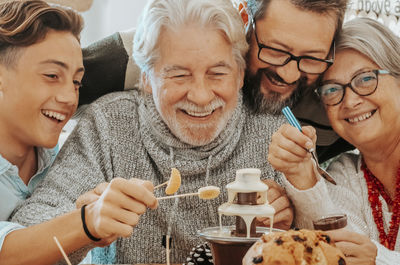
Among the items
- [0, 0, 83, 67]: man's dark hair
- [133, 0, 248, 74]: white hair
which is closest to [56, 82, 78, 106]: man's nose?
[0, 0, 83, 67]: man's dark hair

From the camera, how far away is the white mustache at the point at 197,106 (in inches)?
63.9

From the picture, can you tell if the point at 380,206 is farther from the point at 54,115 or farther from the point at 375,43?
the point at 54,115

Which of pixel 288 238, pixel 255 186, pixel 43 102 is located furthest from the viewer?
pixel 43 102

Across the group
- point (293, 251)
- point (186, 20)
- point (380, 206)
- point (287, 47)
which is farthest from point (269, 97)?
point (293, 251)

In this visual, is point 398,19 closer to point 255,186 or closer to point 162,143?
point 162,143

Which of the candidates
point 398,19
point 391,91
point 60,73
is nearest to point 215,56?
point 60,73

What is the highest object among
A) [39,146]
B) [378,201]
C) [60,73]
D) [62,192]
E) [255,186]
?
[60,73]

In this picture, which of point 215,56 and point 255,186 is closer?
point 255,186

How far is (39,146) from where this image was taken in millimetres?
1651

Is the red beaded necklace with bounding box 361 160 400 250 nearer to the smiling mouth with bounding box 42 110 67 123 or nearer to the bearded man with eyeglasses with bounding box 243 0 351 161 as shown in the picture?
the bearded man with eyeglasses with bounding box 243 0 351 161

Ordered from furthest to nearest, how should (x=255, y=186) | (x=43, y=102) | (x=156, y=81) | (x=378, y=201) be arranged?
(x=378, y=201) < (x=156, y=81) < (x=43, y=102) < (x=255, y=186)

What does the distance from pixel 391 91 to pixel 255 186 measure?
99 cm

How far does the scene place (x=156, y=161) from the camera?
1.73 metres

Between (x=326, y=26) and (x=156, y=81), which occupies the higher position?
(x=326, y=26)
